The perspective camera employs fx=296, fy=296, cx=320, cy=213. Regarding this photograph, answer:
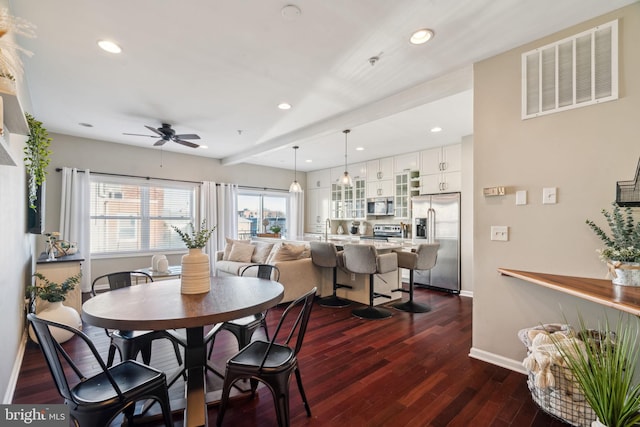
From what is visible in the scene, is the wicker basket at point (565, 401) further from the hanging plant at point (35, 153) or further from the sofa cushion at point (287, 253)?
the hanging plant at point (35, 153)

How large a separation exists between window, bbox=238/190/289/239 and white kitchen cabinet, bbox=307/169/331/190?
0.80 m

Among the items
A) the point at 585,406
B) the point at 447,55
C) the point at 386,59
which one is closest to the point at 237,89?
the point at 386,59

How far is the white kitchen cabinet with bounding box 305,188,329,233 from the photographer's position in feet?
26.2

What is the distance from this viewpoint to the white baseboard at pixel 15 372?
195 centimetres

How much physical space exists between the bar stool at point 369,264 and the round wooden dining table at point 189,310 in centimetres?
177

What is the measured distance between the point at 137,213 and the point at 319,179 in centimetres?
438

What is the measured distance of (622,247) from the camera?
188 cm

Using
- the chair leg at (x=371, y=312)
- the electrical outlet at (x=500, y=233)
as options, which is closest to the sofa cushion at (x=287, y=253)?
the chair leg at (x=371, y=312)

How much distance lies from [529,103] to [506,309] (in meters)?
1.71

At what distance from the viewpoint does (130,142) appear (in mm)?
5492

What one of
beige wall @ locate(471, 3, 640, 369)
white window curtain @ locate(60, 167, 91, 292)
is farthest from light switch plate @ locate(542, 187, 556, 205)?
white window curtain @ locate(60, 167, 91, 292)

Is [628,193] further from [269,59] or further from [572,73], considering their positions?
[269,59]

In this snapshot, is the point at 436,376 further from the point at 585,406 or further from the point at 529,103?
the point at 529,103

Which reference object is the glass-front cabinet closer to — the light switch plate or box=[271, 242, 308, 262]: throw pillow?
box=[271, 242, 308, 262]: throw pillow
